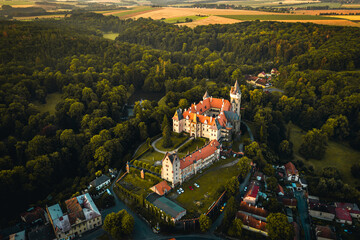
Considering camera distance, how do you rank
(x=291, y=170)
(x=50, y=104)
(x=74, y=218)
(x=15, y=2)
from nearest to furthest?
(x=74, y=218) < (x=291, y=170) < (x=50, y=104) < (x=15, y=2)

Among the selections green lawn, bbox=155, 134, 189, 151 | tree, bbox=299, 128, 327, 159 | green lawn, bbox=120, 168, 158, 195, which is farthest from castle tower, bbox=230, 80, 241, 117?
green lawn, bbox=120, 168, 158, 195

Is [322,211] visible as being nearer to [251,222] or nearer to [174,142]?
[251,222]

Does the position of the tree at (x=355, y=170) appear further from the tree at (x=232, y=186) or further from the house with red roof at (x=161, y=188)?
the house with red roof at (x=161, y=188)

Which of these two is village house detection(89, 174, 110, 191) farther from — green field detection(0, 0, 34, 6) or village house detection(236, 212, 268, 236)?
green field detection(0, 0, 34, 6)

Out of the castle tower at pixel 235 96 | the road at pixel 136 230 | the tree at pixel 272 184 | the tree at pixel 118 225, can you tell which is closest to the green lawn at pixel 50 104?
the road at pixel 136 230

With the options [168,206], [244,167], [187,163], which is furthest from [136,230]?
[244,167]

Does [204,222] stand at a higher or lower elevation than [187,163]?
lower

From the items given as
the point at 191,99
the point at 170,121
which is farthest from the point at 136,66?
the point at 170,121
